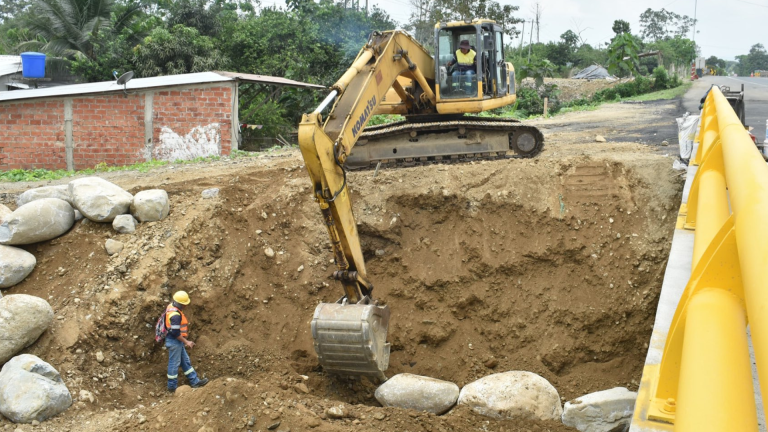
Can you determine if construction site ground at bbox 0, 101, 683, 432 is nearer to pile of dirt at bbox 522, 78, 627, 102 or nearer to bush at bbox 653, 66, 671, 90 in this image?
pile of dirt at bbox 522, 78, 627, 102

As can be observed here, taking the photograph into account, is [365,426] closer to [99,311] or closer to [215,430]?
[215,430]

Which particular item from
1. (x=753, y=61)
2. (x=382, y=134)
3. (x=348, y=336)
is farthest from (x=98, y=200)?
(x=753, y=61)

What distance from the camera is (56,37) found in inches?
1003

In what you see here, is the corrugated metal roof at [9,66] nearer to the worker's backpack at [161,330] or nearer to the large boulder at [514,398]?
the worker's backpack at [161,330]

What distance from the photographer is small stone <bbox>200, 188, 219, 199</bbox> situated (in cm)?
830

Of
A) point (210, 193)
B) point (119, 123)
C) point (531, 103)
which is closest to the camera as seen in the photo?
point (210, 193)

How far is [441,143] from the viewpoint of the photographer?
33.5 feet

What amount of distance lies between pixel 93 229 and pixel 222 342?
6.92 ft

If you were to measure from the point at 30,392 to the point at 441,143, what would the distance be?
22.0 ft

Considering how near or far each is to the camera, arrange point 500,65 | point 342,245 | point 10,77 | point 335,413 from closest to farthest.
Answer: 1. point 335,413
2. point 342,245
3. point 500,65
4. point 10,77

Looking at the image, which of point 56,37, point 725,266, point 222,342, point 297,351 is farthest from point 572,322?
point 56,37

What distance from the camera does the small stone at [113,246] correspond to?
7.25 m

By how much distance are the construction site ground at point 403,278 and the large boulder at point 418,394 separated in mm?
434

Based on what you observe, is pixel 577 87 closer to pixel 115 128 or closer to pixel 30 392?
pixel 115 128
